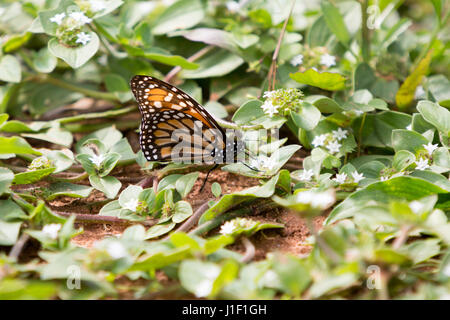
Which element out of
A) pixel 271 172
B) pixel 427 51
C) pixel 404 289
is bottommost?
pixel 404 289

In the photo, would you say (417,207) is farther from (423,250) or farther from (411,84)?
(411,84)

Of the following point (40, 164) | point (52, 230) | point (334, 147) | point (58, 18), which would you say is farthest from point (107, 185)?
point (334, 147)

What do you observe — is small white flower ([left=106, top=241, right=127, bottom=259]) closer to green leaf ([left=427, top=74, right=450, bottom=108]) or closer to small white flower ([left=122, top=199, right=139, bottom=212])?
small white flower ([left=122, top=199, right=139, bottom=212])

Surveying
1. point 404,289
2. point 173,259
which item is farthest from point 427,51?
point 173,259

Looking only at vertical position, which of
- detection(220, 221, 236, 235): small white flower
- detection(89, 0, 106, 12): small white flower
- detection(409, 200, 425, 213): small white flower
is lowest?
detection(220, 221, 236, 235): small white flower

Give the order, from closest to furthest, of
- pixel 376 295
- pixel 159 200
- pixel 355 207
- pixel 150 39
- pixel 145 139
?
pixel 376 295, pixel 355 207, pixel 159 200, pixel 145 139, pixel 150 39

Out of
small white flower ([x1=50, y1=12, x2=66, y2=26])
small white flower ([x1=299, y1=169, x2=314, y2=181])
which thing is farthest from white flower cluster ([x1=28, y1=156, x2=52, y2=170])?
small white flower ([x1=299, y1=169, x2=314, y2=181])

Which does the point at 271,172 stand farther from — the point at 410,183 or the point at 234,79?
the point at 234,79
